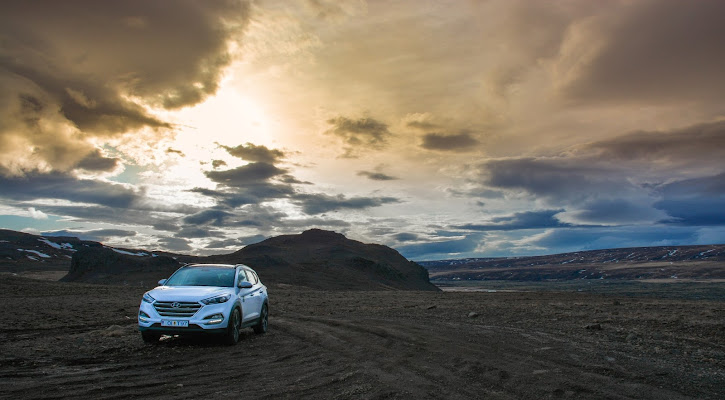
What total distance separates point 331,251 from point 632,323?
99.8m

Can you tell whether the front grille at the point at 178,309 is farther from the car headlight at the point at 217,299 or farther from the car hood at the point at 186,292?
the car headlight at the point at 217,299

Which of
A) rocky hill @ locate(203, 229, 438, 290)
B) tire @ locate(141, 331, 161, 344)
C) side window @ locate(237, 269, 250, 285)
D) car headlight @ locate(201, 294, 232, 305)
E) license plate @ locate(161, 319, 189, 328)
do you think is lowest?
tire @ locate(141, 331, 161, 344)

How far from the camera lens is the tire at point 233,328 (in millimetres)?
11547

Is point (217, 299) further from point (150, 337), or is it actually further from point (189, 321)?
point (150, 337)

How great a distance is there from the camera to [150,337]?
11391 millimetres

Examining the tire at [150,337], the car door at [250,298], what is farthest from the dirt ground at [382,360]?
the car door at [250,298]

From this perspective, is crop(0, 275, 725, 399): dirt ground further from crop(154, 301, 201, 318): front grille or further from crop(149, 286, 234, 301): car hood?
crop(149, 286, 234, 301): car hood

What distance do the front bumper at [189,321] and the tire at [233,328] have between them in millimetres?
190

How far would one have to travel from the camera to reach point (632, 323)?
1658cm

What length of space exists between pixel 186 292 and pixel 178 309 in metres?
0.56

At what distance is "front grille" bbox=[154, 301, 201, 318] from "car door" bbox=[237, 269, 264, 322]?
156 centimetres

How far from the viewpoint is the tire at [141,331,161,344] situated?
11.2 metres

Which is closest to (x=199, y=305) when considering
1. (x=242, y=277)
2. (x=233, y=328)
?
(x=233, y=328)

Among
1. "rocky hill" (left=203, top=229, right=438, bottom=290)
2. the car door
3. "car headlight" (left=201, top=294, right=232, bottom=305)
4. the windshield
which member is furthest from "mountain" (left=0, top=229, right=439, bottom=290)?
"car headlight" (left=201, top=294, right=232, bottom=305)
